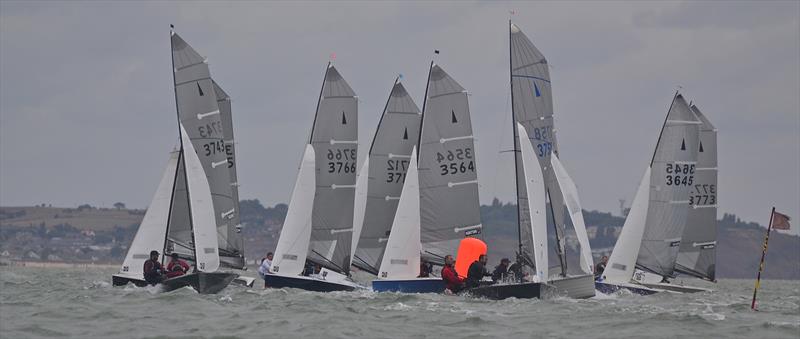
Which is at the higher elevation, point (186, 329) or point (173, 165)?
point (173, 165)

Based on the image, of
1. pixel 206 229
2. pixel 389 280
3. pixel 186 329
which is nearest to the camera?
pixel 186 329

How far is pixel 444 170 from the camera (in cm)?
4606

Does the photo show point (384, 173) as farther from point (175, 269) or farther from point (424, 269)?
point (175, 269)

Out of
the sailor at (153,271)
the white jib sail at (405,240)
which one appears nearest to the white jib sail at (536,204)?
the white jib sail at (405,240)

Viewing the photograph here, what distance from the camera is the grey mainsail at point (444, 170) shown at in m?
45.9

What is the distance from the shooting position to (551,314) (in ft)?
113

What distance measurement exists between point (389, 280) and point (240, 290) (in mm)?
4547

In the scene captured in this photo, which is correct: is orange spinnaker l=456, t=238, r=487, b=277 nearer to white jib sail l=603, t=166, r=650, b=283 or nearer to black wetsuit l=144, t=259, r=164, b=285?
black wetsuit l=144, t=259, r=164, b=285

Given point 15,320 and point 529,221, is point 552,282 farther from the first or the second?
point 15,320

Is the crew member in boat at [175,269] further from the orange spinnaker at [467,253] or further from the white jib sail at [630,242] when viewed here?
the white jib sail at [630,242]

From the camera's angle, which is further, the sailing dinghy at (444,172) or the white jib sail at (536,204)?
the sailing dinghy at (444,172)

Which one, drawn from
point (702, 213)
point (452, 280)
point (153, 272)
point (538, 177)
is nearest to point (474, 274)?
point (452, 280)

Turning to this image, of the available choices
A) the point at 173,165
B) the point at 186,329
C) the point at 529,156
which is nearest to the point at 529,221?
the point at 529,156

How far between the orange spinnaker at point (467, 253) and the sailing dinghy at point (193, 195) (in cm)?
657
